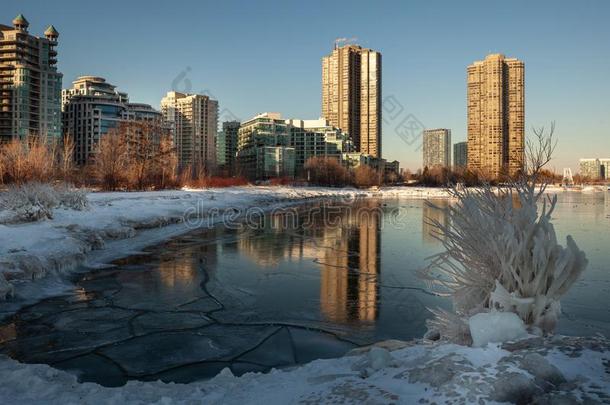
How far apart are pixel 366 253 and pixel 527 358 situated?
1076 cm

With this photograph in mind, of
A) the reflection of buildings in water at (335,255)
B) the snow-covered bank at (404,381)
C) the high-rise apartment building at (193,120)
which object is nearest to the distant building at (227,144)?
the high-rise apartment building at (193,120)

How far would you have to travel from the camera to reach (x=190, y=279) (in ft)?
33.4

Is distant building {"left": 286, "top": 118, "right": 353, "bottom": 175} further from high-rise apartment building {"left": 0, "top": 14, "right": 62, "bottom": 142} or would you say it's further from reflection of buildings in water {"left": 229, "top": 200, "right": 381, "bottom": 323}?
reflection of buildings in water {"left": 229, "top": 200, "right": 381, "bottom": 323}

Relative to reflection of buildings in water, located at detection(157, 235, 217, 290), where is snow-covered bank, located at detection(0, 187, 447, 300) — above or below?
above

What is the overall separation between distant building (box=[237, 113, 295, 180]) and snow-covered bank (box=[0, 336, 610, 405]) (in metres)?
142

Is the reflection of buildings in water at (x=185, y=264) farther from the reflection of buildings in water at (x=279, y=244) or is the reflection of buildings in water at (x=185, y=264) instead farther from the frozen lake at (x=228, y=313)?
the reflection of buildings in water at (x=279, y=244)

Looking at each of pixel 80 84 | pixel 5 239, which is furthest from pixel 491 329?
pixel 80 84

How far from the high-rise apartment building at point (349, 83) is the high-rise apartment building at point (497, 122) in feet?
342

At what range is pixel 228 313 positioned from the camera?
24.4 ft

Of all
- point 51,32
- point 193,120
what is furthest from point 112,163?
point 193,120

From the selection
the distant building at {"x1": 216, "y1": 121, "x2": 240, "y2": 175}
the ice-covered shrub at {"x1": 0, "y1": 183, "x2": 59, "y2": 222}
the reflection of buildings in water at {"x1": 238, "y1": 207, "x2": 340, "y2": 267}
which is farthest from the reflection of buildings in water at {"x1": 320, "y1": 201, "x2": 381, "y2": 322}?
the distant building at {"x1": 216, "y1": 121, "x2": 240, "y2": 175}

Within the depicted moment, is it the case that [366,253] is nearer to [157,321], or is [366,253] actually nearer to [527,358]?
[157,321]

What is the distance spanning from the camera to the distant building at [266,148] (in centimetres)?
15688

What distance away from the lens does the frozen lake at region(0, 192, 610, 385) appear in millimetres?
5426
